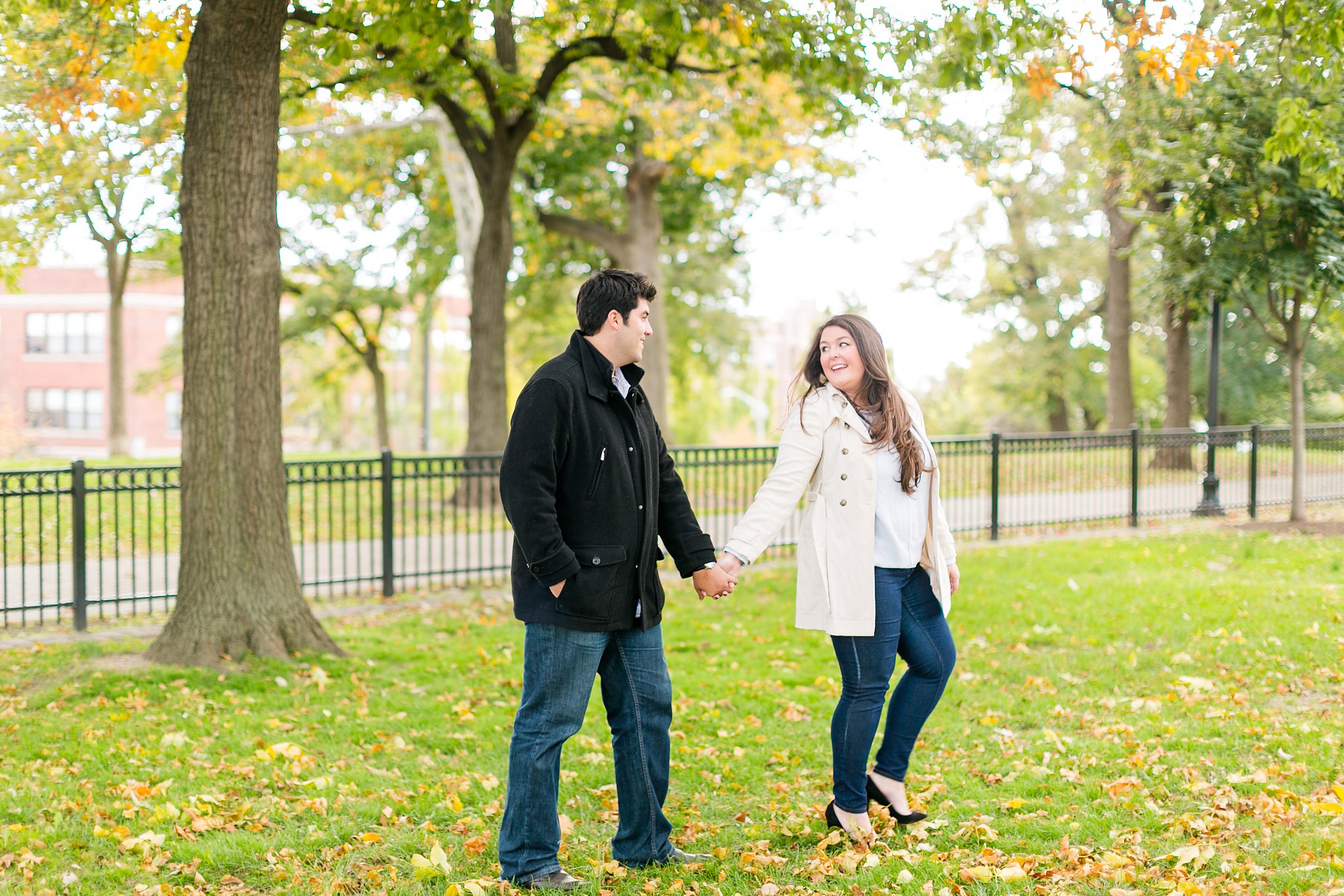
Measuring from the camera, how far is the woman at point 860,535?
4043mm

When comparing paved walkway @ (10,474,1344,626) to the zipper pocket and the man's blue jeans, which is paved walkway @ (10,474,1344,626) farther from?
the zipper pocket

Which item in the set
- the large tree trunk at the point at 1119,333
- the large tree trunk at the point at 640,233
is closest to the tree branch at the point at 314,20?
the large tree trunk at the point at 640,233

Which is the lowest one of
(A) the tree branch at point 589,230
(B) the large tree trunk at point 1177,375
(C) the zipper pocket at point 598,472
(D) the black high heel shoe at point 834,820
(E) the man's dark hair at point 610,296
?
(D) the black high heel shoe at point 834,820

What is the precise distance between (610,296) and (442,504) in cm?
742

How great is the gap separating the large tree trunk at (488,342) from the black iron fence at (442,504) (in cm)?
124

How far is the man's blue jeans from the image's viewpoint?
3.72 m

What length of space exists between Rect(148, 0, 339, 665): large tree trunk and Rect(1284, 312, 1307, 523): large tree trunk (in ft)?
37.2

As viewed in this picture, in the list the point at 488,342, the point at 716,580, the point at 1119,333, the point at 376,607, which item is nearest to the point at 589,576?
the point at 716,580

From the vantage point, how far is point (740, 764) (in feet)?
17.7

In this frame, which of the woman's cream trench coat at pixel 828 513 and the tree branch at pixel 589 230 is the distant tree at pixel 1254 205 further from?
the tree branch at pixel 589 230

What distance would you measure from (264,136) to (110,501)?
9.19 meters

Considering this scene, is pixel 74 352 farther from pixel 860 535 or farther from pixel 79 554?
pixel 860 535

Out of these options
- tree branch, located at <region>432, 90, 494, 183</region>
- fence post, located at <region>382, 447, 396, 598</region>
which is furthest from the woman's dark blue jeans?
tree branch, located at <region>432, 90, 494, 183</region>

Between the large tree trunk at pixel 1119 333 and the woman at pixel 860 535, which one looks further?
the large tree trunk at pixel 1119 333
